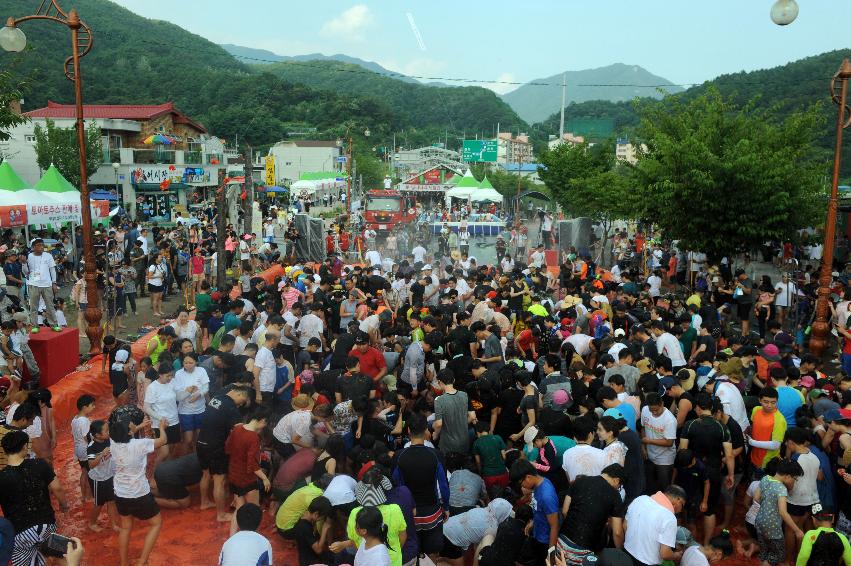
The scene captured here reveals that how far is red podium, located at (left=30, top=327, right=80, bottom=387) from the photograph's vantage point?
943 cm

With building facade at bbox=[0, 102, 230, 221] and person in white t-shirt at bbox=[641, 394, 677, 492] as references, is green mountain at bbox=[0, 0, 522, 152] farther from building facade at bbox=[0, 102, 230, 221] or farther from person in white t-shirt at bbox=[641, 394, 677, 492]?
person in white t-shirt at bbox=[641, 394, 677, 492]

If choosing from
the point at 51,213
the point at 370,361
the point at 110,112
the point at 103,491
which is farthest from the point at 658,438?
the point at 110,112

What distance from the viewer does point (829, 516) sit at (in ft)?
17.9

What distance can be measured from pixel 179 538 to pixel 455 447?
113 inches

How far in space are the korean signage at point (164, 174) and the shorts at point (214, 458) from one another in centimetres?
3192

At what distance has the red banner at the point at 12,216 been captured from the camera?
13656 mm

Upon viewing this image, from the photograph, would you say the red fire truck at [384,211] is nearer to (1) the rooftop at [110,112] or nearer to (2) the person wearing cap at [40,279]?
(1) the rooftop at [110,112]

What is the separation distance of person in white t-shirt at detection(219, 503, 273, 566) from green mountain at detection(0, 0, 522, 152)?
5844 centimetres

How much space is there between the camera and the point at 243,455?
20.4 feet

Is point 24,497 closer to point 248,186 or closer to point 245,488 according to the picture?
point 245,488

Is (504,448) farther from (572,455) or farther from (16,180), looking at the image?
(16,180)

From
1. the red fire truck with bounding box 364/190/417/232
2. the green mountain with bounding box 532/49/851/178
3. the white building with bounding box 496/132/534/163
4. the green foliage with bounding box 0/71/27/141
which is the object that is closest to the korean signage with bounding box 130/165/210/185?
the red fire truck with bounding box 364/190/417/232

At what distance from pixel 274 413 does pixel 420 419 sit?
2.95m

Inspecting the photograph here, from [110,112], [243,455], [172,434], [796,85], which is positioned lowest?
[172,434]
